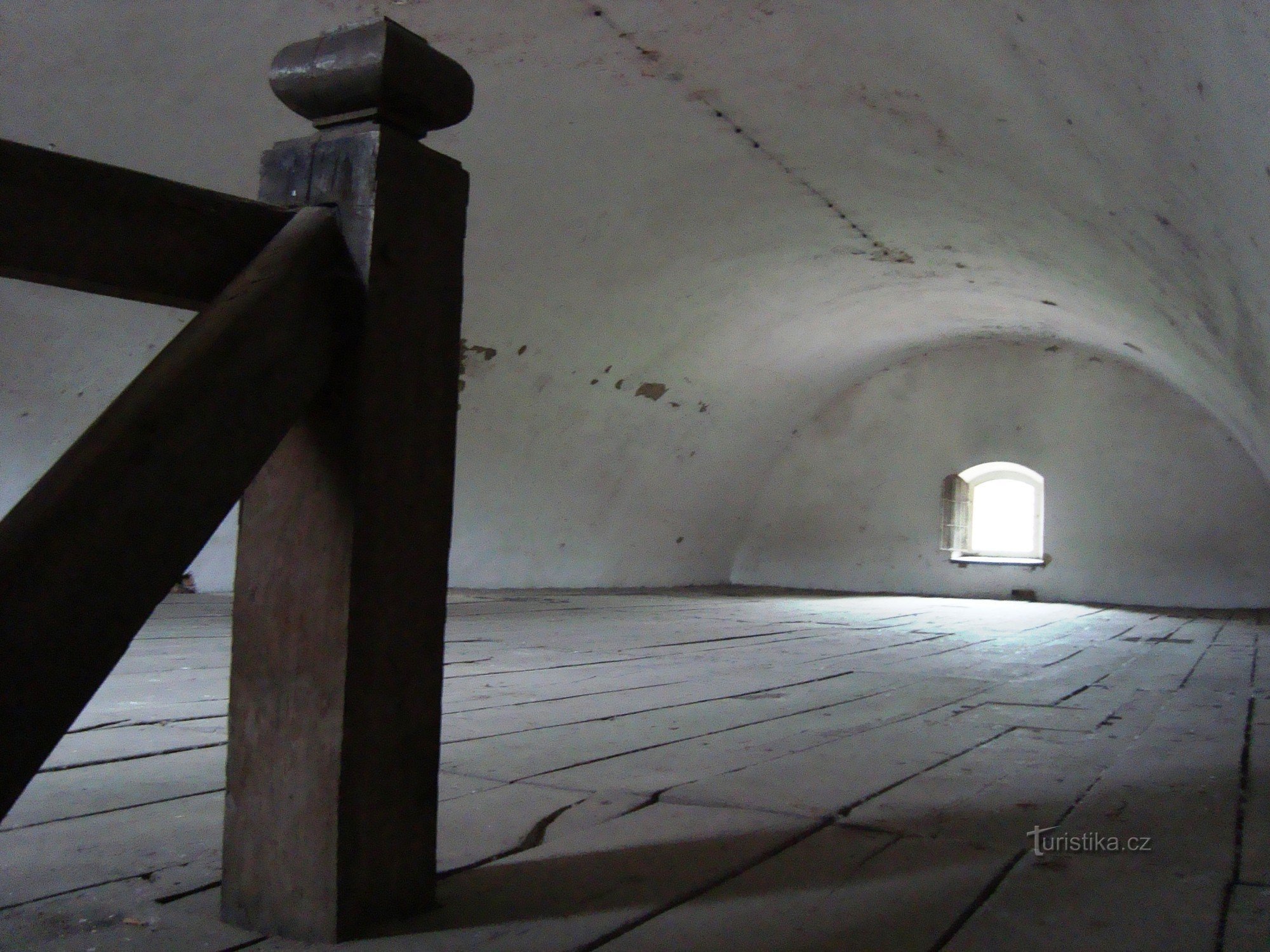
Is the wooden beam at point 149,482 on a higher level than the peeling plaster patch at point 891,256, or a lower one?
lower

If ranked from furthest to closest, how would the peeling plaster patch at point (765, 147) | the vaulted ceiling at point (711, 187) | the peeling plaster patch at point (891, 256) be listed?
the peeling plaster patch at point (891, 256)
the peeling plaster patch at point (765, 147)
the vaulted ceiling at point (711, 187)

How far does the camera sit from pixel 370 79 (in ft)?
3.26

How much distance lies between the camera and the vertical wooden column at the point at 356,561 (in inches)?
37.8

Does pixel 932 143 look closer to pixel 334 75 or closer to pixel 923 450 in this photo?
pixel 334 75

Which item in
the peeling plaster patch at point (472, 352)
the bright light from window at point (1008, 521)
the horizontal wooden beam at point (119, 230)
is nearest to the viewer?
the horizontal wooden beam at point (119, 230)

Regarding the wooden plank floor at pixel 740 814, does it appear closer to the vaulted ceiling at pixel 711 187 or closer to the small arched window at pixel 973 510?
the vaulted ceiling at pixel 711 187

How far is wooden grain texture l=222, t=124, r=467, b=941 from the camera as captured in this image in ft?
3.15

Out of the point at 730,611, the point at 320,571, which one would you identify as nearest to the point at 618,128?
the point at 730,611

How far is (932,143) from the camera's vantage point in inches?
178

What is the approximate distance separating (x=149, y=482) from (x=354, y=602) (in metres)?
0.25

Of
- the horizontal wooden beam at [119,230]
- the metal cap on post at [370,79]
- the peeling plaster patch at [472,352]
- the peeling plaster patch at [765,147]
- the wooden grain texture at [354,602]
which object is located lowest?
the wooden grain texture at [354,602]

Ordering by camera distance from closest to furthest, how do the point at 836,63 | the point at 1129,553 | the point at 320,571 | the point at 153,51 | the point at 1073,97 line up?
the point at 320,571 < the point at 1073,97 < the point at 153,51 < the point at 836,63 < the point at 1129,553

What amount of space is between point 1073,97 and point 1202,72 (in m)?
1.06

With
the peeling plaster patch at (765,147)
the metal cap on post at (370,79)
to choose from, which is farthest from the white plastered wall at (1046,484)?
the metal cap on post at (370,79)
